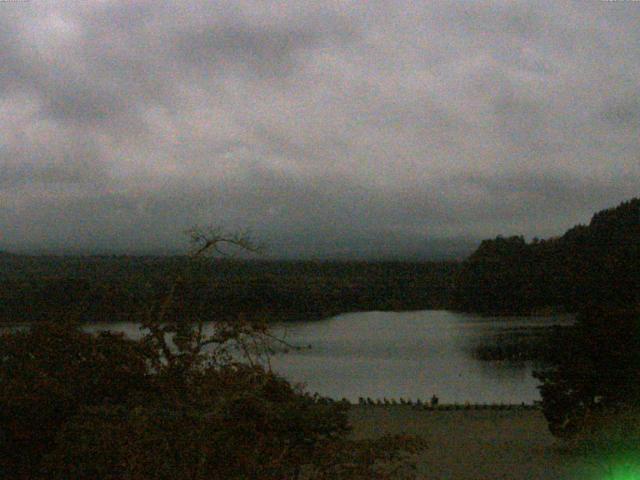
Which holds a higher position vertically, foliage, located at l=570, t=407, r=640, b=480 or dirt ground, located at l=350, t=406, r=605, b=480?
foliage, located at l=570, t=407, r=640, b=480

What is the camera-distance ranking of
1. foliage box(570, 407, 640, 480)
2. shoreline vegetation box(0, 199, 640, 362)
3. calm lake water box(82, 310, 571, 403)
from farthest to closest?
shoreline vegetation box(0, 199, 640, 362)
calm lake water box(82, 310, 571, 403)
foliage box(570, 407, 640, 480)

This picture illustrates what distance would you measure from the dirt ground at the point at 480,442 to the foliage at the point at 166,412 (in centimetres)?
499

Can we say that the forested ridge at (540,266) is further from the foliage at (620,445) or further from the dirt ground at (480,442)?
the foliage at (620,445)

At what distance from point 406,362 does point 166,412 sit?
37.1m

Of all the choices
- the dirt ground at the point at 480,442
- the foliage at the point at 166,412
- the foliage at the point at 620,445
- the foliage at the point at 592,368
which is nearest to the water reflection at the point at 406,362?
the dirt ground at the point at 480,442

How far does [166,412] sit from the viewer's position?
6262 millimetres

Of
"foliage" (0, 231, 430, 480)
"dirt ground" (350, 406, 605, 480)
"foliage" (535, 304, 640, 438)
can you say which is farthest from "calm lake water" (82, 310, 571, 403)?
"foliage" (0, 231, 430, 480)

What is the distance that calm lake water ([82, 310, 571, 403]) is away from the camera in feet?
104

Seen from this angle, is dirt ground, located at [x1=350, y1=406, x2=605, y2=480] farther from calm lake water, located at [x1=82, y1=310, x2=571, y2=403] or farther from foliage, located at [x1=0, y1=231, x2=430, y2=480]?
foliage, located at [x1=0, y1=231, x2=430, y2=480]

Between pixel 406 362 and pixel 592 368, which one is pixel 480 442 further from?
pixel 406 362

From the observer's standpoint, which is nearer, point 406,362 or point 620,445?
point 620,445

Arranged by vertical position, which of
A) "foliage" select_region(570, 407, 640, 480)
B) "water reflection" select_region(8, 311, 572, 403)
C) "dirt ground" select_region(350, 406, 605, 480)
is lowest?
"water reflection" select_region(8, 311, 572, 403)

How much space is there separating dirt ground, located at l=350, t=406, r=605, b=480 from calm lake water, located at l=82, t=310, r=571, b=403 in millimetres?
2984

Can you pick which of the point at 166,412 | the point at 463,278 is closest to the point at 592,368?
the point at 166,412
